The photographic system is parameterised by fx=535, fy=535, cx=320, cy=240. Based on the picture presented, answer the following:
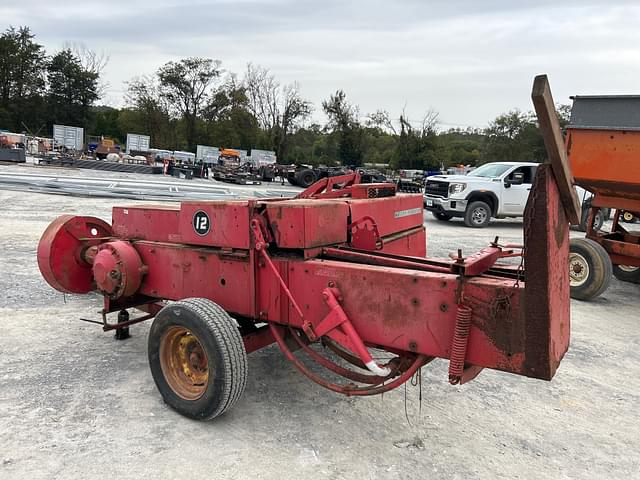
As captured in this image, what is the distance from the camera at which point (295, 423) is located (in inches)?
133

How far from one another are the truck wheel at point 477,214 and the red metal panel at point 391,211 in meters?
10.2

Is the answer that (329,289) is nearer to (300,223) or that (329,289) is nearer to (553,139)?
(300,223)

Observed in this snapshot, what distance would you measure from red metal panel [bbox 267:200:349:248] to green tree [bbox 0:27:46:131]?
63.4 meters

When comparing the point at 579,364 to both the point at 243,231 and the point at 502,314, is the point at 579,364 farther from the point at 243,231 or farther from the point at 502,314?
the point at 243,231

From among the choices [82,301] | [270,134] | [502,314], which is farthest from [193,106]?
[502,314]

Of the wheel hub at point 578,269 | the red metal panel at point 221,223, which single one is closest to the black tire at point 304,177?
the wheel hub at point 578,269

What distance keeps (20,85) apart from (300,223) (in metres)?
66.6

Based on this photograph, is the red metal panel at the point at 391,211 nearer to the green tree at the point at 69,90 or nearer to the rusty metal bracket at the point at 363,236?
the rusty metal bracket at the point at 363,236

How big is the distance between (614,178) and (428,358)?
499 cm

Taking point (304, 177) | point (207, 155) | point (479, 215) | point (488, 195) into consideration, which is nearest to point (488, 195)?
point (488, 195)

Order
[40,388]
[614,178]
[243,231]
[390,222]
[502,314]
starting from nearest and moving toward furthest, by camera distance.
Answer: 1. [502,314]
2. [243,231]
3. [40,388]
4. [390,222]
5. [614,178]

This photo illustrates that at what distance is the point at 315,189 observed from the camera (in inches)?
186

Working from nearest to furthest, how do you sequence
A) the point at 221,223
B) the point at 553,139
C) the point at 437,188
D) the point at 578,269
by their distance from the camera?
the point at 553,139, the point at 221,223, the point at 578,269, the point at 437,188

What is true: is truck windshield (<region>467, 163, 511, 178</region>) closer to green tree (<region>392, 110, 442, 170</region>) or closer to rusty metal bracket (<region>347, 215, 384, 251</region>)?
rusty metal bracket (<region>347, 215, 384, 251</region>)
